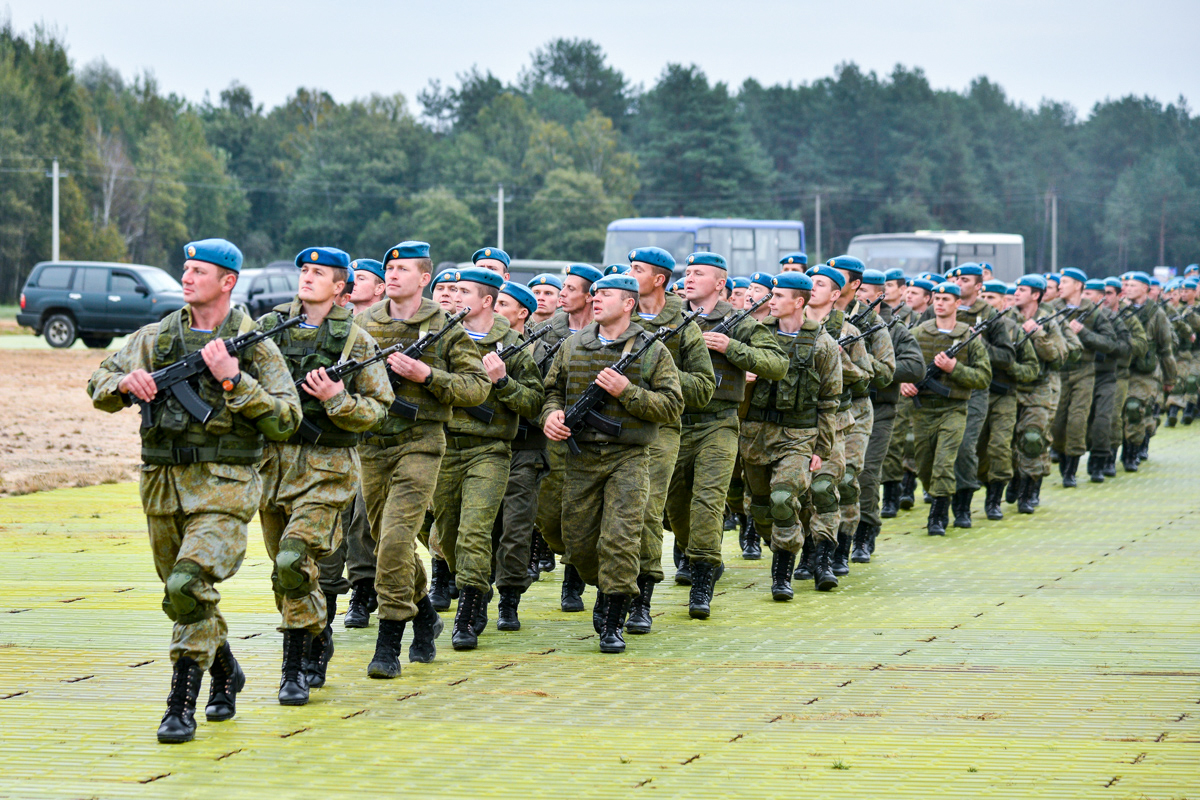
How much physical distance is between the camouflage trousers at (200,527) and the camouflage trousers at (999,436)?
8896 millimetres

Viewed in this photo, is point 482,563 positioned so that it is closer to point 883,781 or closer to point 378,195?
point 883,781

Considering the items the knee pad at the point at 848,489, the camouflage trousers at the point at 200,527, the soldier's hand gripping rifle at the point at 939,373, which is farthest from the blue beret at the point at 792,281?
the camouflage trousers at the point at 200,527

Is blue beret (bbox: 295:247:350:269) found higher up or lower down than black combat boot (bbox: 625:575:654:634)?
higher up

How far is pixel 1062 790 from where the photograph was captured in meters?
5.23

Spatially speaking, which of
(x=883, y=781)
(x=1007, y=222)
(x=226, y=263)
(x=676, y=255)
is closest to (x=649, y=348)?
(x=226, y=263)

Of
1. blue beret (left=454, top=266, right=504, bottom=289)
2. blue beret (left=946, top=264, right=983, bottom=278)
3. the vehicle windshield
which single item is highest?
the vehicle windshield

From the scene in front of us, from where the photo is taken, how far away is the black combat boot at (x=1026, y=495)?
550 inches

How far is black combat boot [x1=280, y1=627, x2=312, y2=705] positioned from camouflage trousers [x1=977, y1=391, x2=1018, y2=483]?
840 centimetres

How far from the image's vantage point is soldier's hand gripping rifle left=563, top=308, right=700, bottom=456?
25.5 ft

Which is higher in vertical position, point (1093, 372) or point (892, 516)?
point (1093, 372)

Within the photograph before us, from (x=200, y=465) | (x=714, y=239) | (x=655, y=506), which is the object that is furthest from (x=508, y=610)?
(x=714, y=239)

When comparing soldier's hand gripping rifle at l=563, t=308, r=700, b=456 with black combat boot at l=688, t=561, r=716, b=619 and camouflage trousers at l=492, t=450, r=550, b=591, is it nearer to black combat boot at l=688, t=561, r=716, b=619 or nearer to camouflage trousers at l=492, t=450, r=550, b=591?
camouflage trousers at l=492, t=450, r=550, b=591

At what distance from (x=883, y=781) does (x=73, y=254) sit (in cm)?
6185

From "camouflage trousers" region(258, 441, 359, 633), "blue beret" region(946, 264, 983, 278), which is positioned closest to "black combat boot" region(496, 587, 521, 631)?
"camouflage trousers" region(258, 441, 359, 633)
